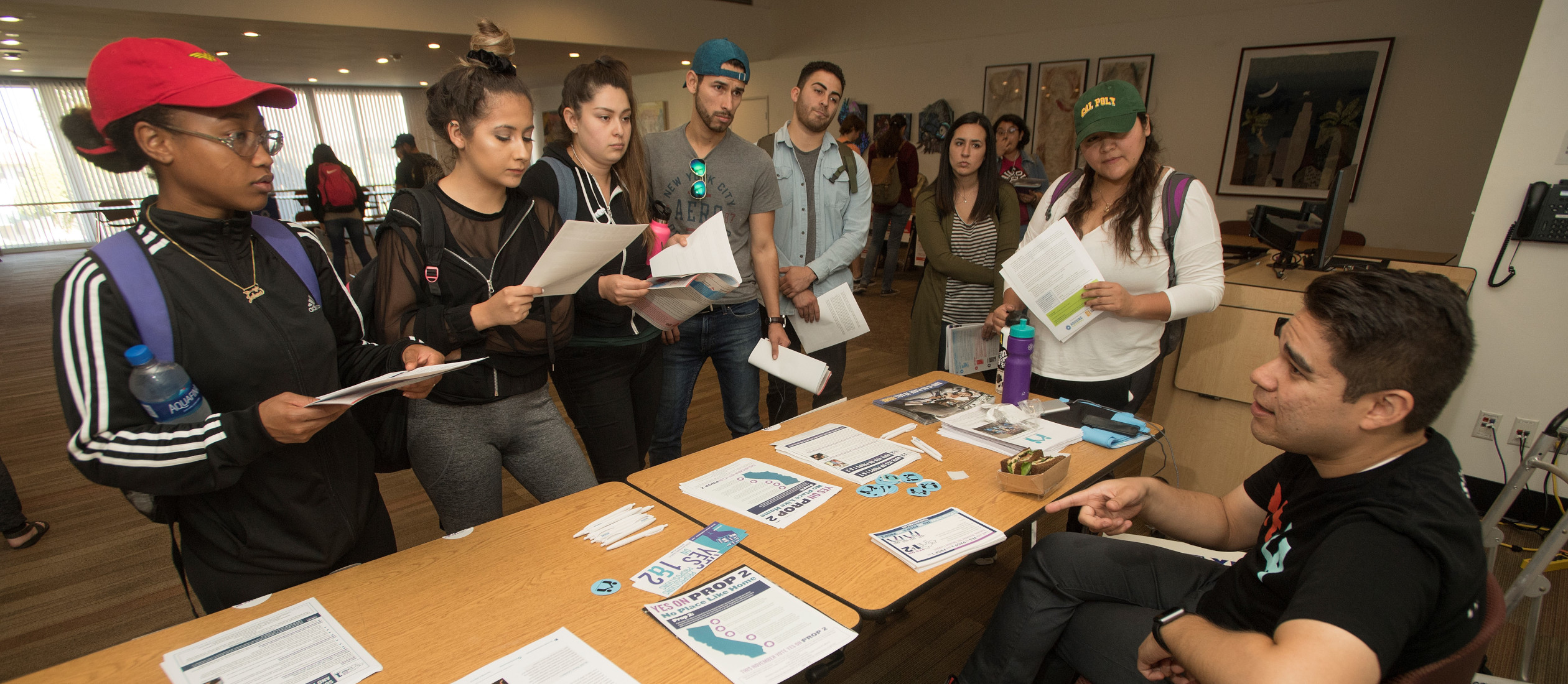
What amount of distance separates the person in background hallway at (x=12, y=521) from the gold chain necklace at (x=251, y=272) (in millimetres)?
2620

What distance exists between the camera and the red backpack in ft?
22.0

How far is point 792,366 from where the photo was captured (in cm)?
202

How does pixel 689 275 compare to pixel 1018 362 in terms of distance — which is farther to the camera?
pixel 1018 362

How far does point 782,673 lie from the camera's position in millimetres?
936

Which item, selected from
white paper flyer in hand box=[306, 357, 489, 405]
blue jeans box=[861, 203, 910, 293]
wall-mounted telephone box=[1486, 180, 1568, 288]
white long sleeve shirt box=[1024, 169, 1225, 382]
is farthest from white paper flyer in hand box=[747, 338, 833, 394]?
blue jeans box=[861, 203, 910, 293]

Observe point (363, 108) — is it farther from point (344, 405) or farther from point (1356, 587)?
point (1356, 587)

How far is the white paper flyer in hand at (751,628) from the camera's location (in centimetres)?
96

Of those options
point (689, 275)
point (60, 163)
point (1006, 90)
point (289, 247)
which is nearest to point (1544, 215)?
point (689, 275)

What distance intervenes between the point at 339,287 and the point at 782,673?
1.10m

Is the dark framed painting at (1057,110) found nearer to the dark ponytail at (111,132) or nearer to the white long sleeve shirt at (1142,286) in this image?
the white long sleeve shirt at (1142,286)

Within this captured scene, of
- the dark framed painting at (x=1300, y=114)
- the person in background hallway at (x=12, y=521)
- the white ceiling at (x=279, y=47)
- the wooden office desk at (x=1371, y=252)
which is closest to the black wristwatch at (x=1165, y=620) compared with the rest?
the wooden office desk at (x=1371, y=252)

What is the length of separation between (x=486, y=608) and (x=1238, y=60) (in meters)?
6.86

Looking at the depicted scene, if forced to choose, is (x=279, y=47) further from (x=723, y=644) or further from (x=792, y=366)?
(x=723, y=644)

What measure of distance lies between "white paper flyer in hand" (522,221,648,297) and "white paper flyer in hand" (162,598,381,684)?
710 mm
